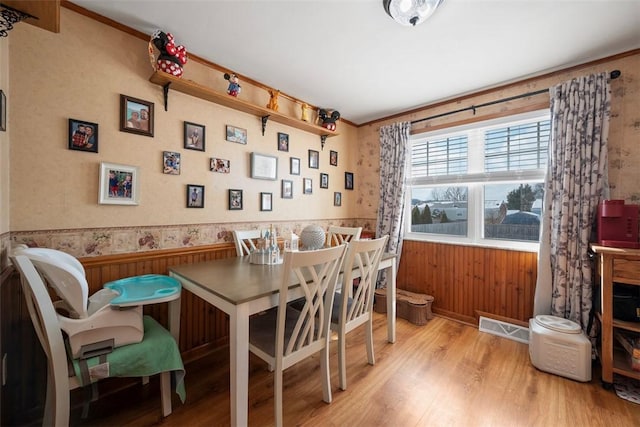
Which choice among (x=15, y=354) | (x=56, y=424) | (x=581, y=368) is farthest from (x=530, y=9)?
(x=15, y=354)

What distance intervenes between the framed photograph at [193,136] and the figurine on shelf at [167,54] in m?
0.35

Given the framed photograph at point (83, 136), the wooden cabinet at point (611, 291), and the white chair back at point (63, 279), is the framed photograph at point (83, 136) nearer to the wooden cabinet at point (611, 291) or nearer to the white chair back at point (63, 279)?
the white chair back at point (63, 279)

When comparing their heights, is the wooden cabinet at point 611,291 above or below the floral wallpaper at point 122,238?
below

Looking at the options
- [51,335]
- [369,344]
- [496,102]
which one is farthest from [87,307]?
[496,102]

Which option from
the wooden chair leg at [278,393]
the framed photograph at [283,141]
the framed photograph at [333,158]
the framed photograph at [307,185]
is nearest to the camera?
the wooden chair leg at [278,393]

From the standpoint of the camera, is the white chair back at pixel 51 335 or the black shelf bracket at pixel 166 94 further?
the black shelf bracket at pixel 166 94

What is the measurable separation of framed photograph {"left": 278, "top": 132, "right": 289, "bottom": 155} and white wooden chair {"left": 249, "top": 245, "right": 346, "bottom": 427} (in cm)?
147

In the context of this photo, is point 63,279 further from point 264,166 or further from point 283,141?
point 283,141

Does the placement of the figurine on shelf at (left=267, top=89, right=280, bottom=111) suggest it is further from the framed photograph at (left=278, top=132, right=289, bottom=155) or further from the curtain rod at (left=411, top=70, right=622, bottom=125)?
the curtain rod at (left=411, top=70, right=622, bottom=125)

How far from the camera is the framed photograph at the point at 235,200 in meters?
2.23

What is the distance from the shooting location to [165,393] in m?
1.42

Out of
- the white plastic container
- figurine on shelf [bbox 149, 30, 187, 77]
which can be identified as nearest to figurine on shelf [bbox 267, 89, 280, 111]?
figurine on shelf [bbox 149, 30, 187, 77]

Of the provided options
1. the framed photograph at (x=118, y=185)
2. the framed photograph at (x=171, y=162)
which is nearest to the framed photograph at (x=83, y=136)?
the framed photograph at (x=118, y=185)

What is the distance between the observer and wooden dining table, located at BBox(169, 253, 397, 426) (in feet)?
3.91
